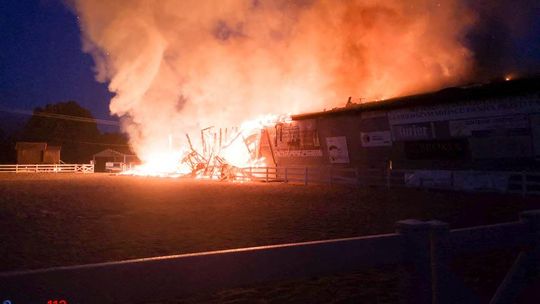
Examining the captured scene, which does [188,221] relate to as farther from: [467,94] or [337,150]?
[337,150]

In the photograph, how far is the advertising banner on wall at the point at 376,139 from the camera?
2115cm

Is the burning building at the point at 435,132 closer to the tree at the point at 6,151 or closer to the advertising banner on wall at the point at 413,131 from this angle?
the advertising banner on wall at the point at 413,131

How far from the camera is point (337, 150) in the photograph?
2398 cm

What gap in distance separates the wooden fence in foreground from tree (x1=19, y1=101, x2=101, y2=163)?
7469 cm

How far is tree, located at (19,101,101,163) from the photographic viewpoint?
6875 centimetres

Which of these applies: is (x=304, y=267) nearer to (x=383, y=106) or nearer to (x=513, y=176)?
(x=513, y=176)

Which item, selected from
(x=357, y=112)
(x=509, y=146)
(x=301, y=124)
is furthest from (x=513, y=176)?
(x=301, y=124)

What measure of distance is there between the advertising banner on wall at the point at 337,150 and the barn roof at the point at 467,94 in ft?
6.99

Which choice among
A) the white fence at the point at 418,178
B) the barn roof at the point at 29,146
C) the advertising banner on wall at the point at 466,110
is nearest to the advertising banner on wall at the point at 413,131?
the advertising banner on wall at the point at 466,110

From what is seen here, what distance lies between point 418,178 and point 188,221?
13191mm

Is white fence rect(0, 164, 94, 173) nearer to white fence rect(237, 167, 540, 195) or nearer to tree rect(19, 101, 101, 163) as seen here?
tree rect(19, 101, 101, 163)

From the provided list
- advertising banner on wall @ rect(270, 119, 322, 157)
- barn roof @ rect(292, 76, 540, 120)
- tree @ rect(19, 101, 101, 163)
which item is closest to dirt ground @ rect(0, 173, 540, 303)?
barn roof @ rect(292, 76, 540, 120)

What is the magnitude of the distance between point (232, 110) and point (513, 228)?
30.8 m

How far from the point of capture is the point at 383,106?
68.4 feet
